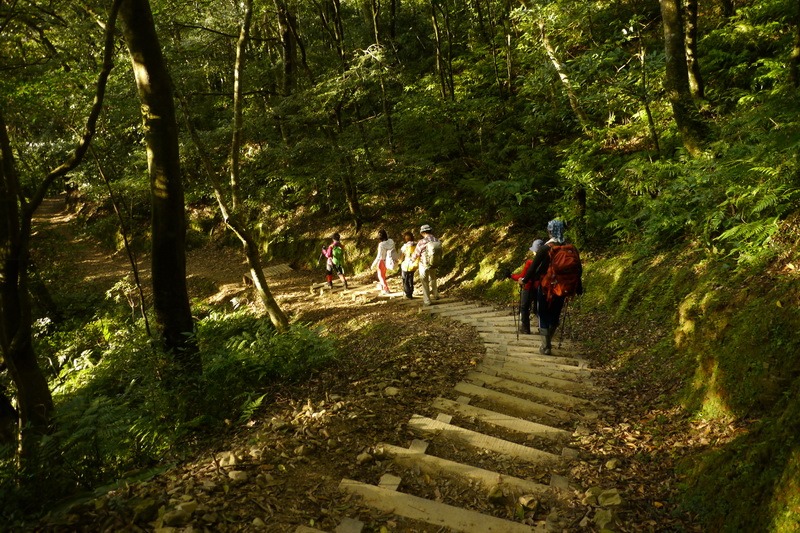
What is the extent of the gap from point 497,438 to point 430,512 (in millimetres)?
1212

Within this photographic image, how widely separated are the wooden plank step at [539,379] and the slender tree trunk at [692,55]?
24.0 feet

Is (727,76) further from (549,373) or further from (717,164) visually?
(549,373)

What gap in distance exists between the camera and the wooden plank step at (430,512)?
3.00 meters

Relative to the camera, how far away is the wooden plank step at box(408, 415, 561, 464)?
3.91m

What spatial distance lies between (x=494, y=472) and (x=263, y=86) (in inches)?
663

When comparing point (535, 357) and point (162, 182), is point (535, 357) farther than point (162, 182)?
Yes

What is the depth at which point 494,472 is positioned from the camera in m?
3.63

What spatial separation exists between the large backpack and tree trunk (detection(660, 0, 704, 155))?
4.21 metres

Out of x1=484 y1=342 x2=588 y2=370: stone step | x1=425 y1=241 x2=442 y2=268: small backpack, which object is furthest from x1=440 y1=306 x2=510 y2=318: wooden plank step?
x1=484 y1=342 x2=588 y2=370: stone step

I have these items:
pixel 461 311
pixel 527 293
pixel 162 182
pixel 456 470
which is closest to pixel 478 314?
pixel 461 311

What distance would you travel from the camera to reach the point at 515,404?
4879 mm

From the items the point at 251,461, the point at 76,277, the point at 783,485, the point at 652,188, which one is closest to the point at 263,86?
the point at 76,277

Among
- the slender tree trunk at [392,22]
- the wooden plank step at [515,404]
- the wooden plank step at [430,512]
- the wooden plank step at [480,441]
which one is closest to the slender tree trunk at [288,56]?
the slender tree trunk at [392,22]

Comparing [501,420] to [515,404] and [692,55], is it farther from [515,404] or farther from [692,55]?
[692,55]
